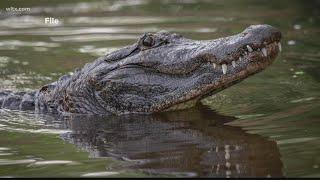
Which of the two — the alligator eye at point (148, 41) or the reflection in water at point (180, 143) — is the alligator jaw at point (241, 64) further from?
the alligator eye at point (148, 41)

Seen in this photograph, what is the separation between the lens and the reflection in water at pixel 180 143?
5.21 meters

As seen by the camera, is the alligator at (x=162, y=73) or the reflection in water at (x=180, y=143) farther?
the alligator at (x=162, y=73)

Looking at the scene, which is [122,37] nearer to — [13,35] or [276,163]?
[13,35]

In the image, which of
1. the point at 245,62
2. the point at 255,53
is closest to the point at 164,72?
the point at 245,62

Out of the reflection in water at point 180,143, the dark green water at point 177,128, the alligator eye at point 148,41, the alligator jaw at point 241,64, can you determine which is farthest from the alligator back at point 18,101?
the alligator jaw at point 241,64

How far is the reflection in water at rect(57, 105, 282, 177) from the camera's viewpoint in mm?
5215

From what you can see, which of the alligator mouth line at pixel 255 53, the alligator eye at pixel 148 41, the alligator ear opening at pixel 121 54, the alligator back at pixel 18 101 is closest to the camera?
the alligator mouth line at pixel 255 53

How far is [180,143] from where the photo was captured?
610 cm

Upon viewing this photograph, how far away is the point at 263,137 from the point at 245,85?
312 cm

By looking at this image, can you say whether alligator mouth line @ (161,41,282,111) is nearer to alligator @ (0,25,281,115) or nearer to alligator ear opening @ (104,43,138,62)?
alligator @ (0,25,281,115)

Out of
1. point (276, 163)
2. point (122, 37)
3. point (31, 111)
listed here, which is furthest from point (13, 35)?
point (276, 163)

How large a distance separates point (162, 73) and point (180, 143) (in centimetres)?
152

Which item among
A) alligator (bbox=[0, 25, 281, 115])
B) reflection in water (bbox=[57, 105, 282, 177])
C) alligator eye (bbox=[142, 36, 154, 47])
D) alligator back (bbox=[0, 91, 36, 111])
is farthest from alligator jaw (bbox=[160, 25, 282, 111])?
alligator back (bbox=[0, 91, 36, 111])

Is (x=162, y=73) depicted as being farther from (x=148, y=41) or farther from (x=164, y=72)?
(x=148, y=41)
